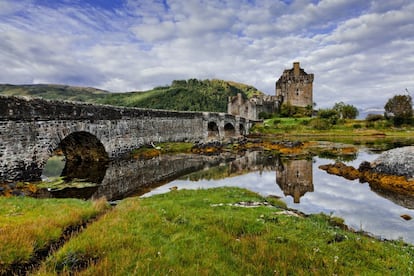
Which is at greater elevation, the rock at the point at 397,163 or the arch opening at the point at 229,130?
the arch opening at the point at 229,130

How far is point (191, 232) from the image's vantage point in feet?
25.7

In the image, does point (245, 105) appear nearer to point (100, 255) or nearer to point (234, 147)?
point (234, 147)

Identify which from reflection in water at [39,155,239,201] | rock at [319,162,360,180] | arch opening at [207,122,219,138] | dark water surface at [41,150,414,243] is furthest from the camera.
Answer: arch opening at [207,122,219,138]

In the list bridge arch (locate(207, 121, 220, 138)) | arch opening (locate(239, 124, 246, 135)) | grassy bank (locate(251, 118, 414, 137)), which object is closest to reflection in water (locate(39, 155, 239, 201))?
bridge arch (locate(207, 121, 220, 138))

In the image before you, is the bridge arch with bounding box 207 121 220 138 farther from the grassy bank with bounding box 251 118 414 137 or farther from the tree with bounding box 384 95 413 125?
the tree with bounding box 384 95 413 125

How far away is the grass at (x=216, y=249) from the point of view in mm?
5465

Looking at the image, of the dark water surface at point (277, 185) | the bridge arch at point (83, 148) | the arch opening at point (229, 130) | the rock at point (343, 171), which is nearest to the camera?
the dark water surface at point (277, 185)

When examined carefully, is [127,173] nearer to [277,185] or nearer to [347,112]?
[277,185]

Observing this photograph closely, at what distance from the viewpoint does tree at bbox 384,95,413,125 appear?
72719 millimetres

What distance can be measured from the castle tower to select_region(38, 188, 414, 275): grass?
283 ft

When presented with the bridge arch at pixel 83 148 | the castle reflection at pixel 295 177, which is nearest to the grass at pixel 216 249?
the castle reflection at pixel 295 177

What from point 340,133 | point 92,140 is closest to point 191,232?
point 92,140

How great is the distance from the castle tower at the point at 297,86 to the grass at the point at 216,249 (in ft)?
283

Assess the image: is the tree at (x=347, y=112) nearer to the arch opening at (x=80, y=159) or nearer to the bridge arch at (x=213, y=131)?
the bridge arch at (x=213, y=131)
